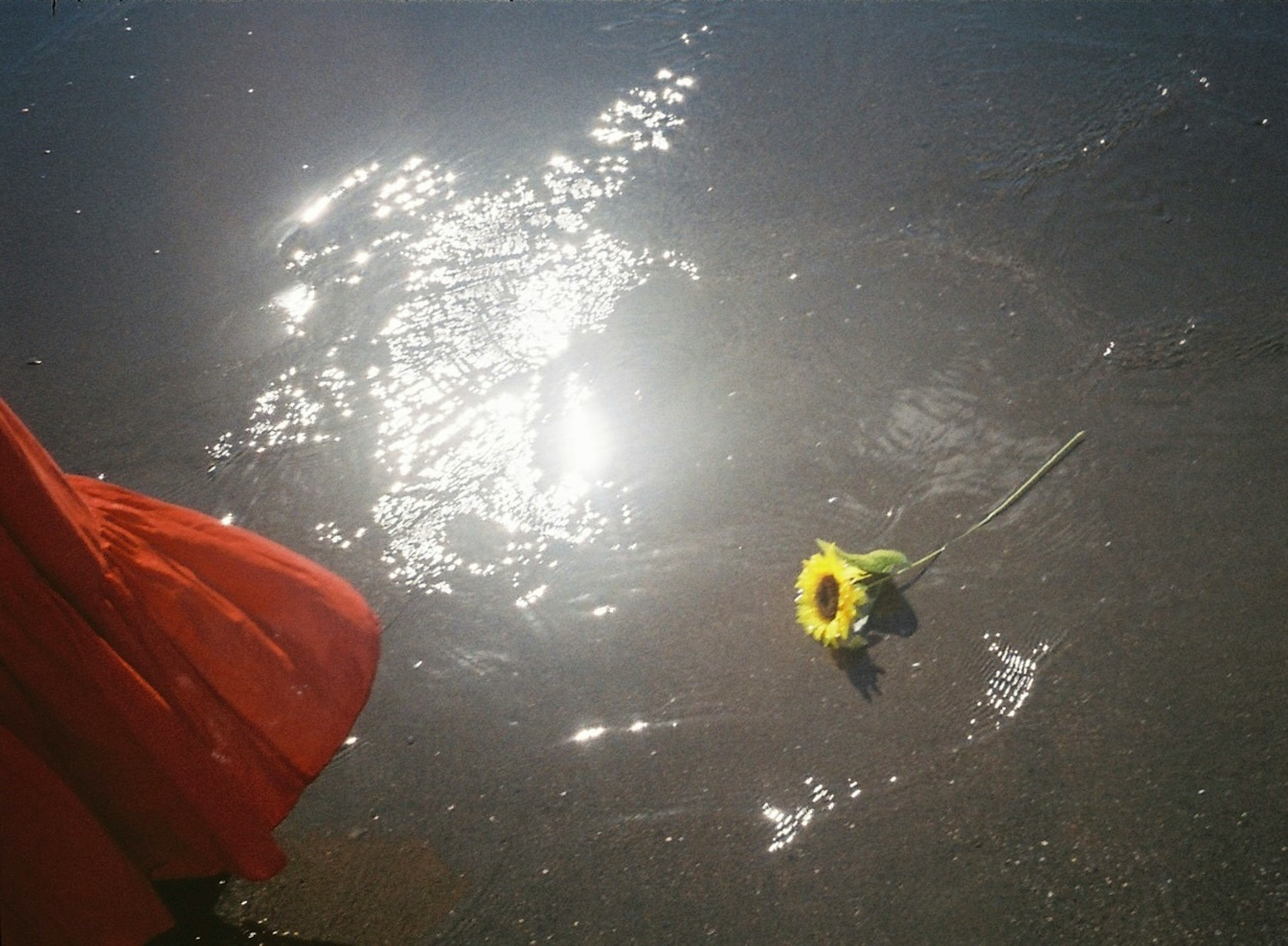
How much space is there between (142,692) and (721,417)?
66.4 inches

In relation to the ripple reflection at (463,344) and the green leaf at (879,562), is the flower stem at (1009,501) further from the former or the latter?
the ripple reflection at (463,344)

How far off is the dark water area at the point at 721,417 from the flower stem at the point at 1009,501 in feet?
0.09

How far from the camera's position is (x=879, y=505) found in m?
2.87

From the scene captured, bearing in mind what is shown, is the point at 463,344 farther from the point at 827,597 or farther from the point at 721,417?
the point at 827,597

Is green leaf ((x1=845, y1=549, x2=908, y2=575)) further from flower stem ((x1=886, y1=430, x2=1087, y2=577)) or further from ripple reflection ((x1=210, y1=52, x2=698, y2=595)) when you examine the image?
ripple reflection ((x1=210, y1=52, x2=698, y2=595))

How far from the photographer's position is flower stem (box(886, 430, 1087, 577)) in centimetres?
273

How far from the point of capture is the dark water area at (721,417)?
7.47 ft

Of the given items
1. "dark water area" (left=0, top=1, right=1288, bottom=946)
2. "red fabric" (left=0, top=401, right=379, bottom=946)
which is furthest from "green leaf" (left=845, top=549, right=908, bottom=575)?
"red fabric" (left=0, top=401, right=379, bottom=946)

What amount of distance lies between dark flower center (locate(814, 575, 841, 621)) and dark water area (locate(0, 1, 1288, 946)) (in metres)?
0.10

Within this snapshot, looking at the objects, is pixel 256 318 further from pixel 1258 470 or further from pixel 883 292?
pixel 1258 470

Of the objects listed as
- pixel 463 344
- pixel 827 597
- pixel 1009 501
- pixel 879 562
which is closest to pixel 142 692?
pixel 827 597

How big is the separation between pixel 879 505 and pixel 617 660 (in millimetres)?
773

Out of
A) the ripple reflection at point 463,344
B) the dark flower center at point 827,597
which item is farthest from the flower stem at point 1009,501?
the ripple reflection at point 463,344

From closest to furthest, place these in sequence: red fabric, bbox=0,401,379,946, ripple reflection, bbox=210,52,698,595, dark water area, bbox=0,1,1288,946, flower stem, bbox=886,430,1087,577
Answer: red fabric, bbox=0,401,379,946 → dark water area, bbox=0,1,1288,946 → flower stem, bbox=886,430,1087,577 → ripple reflection, bbox=210,52,698,595
